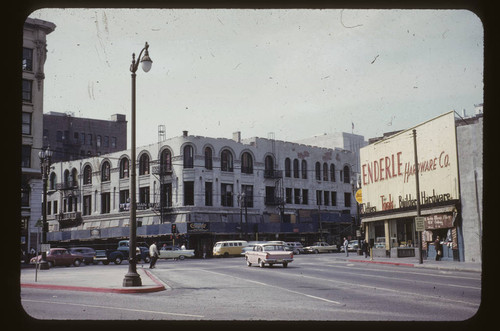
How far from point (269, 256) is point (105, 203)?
137 ft

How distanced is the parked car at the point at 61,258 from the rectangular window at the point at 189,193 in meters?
20.8

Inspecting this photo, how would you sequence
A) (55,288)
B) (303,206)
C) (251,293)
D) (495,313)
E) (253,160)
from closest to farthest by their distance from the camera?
(495,313)
(251,293)
(55,288)
(253,160)
(303,206)

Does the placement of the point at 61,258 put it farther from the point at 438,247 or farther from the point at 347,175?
the point at 347,175

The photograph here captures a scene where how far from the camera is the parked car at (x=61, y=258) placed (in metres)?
40.1

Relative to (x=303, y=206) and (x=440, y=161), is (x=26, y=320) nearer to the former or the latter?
(x=440, y=161)

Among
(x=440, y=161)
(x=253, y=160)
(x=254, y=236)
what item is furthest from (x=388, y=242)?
(x=253, y=160)

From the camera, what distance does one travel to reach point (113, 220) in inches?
2603

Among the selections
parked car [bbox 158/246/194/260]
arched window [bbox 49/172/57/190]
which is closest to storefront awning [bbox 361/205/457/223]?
parked car [bbox 158/246/194/260]

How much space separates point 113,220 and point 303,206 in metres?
27.3

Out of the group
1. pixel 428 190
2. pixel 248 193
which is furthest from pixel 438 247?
pixel 248 193

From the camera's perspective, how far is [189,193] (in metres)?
62.2

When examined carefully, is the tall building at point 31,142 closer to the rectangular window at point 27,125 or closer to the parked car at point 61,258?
the rectangular window at point 27,125

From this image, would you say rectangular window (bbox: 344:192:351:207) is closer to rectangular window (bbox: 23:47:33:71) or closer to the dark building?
the dark building

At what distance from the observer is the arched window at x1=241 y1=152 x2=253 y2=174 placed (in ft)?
225
